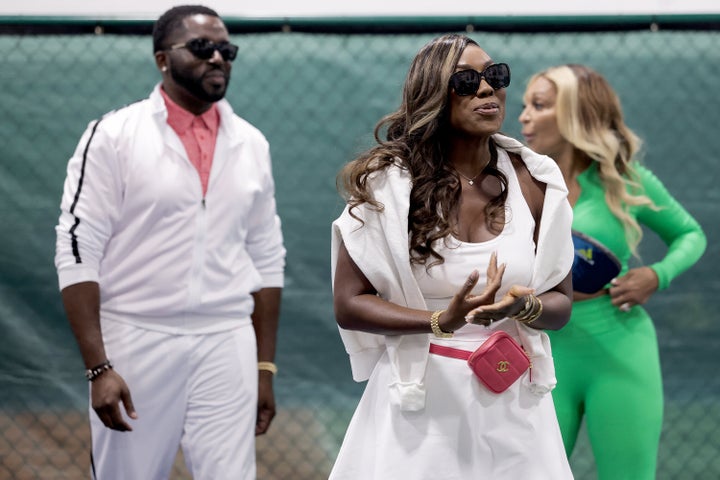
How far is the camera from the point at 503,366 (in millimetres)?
2980

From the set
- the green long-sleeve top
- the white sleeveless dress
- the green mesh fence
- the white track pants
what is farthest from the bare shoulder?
the green mesh fence

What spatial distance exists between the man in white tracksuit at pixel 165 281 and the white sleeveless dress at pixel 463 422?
4.20 feet

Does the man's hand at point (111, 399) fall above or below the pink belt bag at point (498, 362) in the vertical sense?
below

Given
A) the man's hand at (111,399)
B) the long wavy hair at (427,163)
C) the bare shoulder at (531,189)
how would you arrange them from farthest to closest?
the man's hand at (111,399) < the bare shoulder at (531,189) < the long wavy hair at (427,163)

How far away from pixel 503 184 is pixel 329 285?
241cm

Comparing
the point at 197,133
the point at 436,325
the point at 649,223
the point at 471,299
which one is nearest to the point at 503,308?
the point at 471,299

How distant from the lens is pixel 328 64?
556 centimetres

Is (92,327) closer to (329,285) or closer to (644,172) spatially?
(329,285)

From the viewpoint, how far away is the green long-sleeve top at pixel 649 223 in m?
4.59

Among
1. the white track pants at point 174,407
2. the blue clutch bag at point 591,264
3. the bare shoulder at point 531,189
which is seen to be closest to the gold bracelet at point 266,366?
the white track pants at point 174,407

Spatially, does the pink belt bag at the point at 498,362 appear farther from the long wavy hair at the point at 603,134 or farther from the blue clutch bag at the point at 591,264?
the long wavy hair at the point at 603,134

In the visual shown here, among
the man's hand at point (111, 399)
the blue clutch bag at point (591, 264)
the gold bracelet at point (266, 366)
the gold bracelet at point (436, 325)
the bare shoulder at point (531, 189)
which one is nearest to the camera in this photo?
the gold bracelet at point (436, 325)

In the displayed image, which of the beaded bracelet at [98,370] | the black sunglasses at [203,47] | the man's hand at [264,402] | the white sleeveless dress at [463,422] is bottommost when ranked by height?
the man's hand at [264,402]

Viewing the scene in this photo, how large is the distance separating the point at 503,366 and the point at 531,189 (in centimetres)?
53
